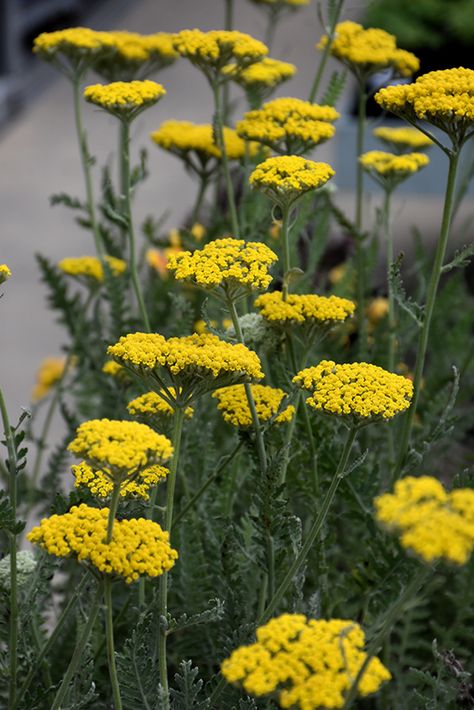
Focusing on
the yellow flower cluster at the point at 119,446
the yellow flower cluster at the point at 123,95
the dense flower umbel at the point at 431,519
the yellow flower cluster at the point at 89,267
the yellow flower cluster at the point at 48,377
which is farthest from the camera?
the yellow flower cluster at the point at 48,377

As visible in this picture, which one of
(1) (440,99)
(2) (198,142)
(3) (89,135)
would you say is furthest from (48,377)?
(3) (89,135)

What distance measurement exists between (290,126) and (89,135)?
379cm

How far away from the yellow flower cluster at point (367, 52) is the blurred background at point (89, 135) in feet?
2.06

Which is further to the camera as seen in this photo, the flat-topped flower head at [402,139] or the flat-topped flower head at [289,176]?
the flat-topped flower head at [402,139]

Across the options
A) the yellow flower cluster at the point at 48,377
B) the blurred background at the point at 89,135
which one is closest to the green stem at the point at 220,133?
the blurred background at the point at 89,135

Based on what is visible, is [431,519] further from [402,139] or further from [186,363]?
[402,139]

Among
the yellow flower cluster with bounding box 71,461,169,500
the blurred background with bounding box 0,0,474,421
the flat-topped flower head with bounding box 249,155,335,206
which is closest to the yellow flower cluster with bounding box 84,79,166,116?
the flat-topped flower head with bounding box 249,155,335,206

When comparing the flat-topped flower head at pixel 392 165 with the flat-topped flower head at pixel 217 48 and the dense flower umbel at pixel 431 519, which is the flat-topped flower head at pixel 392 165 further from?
the dense flower umbel at pixel 431 519

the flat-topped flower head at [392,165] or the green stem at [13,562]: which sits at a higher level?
the flat-topped flower head at [392,165]

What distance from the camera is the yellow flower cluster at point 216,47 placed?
1175 mm

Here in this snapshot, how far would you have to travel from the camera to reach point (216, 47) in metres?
1.18

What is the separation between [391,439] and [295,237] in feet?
0.95

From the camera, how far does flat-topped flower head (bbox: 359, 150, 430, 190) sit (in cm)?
130

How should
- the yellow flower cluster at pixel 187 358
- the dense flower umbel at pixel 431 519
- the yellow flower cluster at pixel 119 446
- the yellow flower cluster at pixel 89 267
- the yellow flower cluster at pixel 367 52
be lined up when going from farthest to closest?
1. the yellow flower cluster at pixel 89 267
2. the yellow flower cluster at pixel 367 52
3. the yellow flower cluster at pixel 187 358
4. the yellow flower cluster at pixel 119 446
5. the dense flower umbel at pixel 431 519
